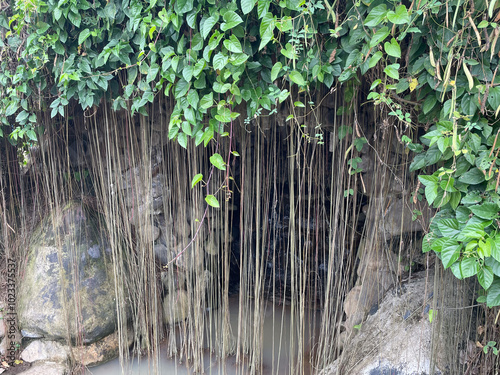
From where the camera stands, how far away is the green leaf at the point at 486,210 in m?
1.14

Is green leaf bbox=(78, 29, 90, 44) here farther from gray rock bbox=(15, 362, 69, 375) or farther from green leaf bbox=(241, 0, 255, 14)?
gray rock bbox=(15, 362, 69, 375)

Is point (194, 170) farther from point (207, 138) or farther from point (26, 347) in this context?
point (26, 347)

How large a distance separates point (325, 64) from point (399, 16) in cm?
33

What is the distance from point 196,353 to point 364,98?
63.9 inches

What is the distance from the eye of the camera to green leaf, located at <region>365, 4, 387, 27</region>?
117 cm

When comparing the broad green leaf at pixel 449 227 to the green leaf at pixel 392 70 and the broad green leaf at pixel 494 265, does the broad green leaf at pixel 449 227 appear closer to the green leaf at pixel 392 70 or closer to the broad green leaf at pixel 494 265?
the broad green leaf at pixel 494 265

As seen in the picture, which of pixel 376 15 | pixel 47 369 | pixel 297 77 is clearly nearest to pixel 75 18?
pixel 297 77

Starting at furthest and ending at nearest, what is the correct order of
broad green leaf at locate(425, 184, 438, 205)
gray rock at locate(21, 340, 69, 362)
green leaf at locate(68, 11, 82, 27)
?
gray rock at locate(21, 340, 69, 362)
green leaf at locate(68, 11, 82, 27)
broad green leaf at locate(425, 184, 438, 205)

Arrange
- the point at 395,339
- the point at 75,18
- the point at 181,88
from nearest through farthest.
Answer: the point at 181,88
the point at 75,18
the point at 395,339

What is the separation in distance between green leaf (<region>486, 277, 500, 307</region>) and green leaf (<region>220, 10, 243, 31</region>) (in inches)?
45.5

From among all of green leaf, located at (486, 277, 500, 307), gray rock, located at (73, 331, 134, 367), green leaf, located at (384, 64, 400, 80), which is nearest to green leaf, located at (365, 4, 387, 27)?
green leaf, located at (384, 64, 400, 80)

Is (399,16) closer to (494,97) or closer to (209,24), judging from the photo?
(494,97)

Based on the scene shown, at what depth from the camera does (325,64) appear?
1.40m

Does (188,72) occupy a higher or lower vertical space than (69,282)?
higher
